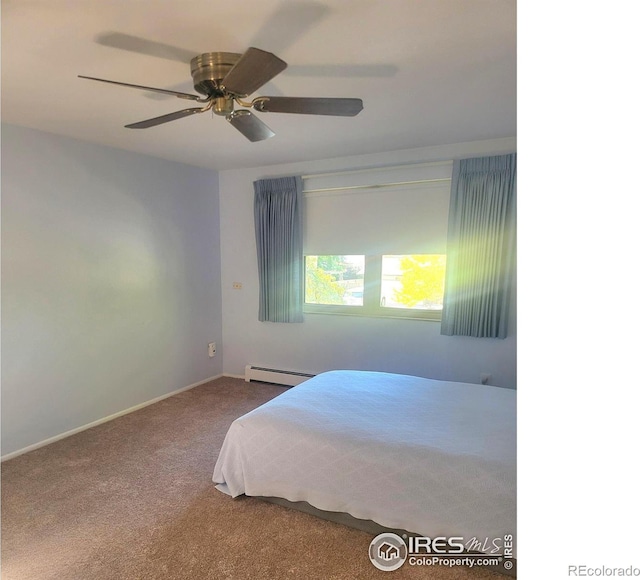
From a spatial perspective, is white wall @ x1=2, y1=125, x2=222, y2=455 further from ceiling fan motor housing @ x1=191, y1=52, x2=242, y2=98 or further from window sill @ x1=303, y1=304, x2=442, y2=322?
ceiling fan motor housing @ x1=191, y1=52, x2=242, y2=98

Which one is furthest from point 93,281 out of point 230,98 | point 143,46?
point 230,98

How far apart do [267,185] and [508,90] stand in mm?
2563

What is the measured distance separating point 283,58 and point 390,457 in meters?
2.04

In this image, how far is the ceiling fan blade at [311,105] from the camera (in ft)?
5.52

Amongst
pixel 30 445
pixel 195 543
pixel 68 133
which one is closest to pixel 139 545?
pixel 195 543

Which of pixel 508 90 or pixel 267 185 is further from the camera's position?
A: pixel 267 185

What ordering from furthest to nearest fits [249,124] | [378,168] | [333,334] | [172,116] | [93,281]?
[333,334] < [378,168] < [93,281] < [249,124] < [172,116]

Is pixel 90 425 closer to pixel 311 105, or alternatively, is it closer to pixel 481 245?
pixel 311 105

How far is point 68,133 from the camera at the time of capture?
2.94 metres

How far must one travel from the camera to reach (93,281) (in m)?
3.26

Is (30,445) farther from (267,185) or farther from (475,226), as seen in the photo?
(475,226)

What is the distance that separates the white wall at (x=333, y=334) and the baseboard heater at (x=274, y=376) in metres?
0.08

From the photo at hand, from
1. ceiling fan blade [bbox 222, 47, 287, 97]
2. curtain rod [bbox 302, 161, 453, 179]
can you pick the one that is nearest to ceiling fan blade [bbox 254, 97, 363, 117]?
ceiling fan blade [bbox 222, 47, 287, 97]

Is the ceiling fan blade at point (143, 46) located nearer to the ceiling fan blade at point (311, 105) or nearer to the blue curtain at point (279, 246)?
the ceiling fan blade at point (311, 105)
